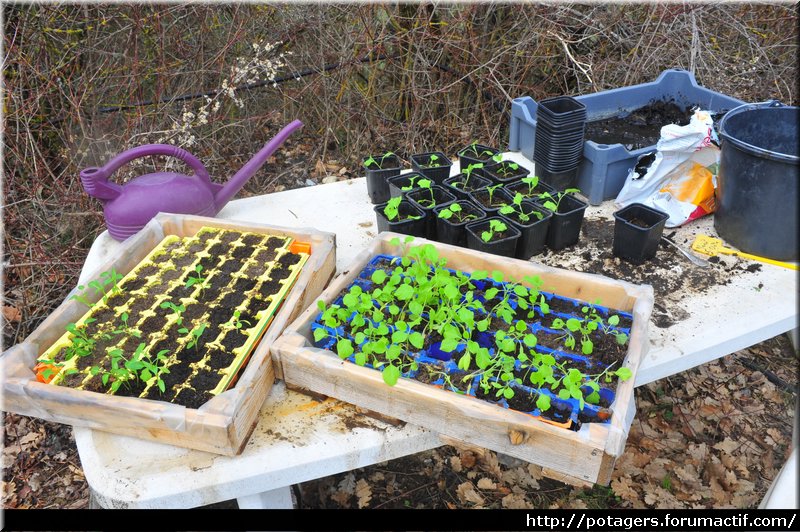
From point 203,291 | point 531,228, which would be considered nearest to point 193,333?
point 203,291

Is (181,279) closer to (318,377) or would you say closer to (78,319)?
(78,319)

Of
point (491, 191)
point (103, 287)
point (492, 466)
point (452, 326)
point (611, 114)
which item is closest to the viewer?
point (452, 326)

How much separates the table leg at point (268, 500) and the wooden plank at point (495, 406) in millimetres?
281


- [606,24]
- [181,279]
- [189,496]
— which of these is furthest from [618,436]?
[606,24]

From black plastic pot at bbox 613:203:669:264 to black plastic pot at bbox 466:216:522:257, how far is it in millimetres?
378

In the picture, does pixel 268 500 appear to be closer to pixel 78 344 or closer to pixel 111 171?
pixel 78 344

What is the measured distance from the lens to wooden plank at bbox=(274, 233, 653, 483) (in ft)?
3.98

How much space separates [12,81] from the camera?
3.17 m

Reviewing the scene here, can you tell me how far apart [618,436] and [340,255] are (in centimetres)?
119

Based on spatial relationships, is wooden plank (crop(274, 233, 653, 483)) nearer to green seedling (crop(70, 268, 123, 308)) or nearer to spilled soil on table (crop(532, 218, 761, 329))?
spilled soil on table (crop(532, 218, 761, 329))

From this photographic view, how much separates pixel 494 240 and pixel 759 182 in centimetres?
88

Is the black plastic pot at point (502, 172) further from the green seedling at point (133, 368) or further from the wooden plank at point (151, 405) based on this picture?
the green seedling at point (133, 368)

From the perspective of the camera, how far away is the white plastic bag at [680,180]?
2062 millimetres

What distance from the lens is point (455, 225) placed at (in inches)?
75.2
